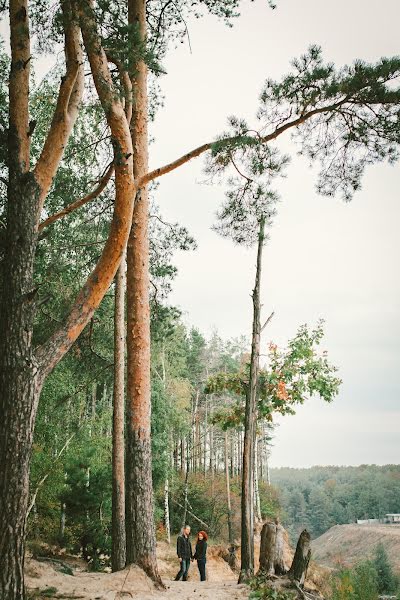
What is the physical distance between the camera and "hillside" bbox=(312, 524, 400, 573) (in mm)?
41312

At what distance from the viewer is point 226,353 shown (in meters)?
38.3

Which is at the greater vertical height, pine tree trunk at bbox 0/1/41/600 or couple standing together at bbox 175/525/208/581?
pine tree trunk at bbox 0/1/41/600

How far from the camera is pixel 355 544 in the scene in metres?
47.2

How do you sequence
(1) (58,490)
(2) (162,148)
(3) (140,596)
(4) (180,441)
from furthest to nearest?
(4) (180,441), (1) (58,490), (2) (162,148), (3) (140,596)

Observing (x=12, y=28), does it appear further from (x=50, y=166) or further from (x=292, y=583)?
(x=292, y=583)

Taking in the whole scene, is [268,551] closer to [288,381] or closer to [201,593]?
[201,593]

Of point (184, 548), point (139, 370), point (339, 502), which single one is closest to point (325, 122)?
point (139, 370)

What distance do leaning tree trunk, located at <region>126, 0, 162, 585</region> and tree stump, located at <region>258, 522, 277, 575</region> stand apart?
2.01 meters

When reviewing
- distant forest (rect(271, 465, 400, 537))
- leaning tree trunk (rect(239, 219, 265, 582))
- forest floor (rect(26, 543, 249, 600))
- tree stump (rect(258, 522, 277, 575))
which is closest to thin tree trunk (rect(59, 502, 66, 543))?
forest floor (rect(26, 543, 249, 600))

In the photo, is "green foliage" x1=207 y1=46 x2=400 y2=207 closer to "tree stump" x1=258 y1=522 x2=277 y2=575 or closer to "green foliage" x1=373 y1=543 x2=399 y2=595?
A: "tree stump" x1=258 y1=522 x2=277 y2=575

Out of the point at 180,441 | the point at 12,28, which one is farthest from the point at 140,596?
the point at 180,441

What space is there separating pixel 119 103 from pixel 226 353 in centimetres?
3436

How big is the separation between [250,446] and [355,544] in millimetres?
46600

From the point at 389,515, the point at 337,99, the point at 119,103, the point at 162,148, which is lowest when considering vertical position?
the point at 389,515
